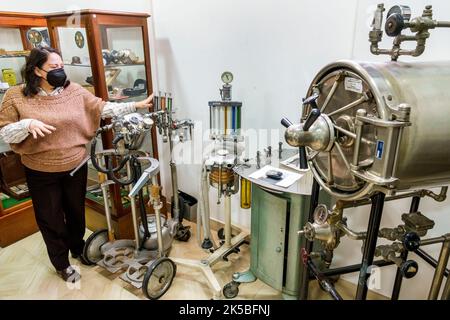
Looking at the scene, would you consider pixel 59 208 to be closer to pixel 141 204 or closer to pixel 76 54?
pixel 141 204

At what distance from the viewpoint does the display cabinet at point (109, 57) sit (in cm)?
216

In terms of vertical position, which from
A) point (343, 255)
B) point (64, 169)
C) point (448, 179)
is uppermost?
point (448, 179)

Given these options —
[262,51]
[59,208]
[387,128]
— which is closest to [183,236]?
[59,208]

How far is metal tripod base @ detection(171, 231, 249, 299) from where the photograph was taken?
2.02 meters

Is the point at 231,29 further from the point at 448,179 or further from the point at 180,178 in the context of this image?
the point at 448,179

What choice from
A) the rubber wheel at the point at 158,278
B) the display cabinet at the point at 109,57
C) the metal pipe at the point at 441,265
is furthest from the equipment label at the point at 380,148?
the display cabinet at the point at 109,57

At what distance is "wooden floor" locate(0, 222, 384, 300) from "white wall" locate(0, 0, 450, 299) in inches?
17.0

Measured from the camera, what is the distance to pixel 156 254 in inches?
88.3

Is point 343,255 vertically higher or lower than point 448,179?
lower

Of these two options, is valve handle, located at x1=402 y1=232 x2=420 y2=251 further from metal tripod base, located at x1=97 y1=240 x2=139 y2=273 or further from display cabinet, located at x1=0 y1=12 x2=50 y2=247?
display cabinet, located at x1=0 y1=12 x2=50 y2=247

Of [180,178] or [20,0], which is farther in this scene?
[180,178]

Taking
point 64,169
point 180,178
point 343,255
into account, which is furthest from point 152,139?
point 343,255

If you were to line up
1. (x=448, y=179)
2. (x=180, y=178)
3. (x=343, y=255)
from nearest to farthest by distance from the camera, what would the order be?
(x=448, y=179) < (x=343, y=255) < (x=180, y=178)
